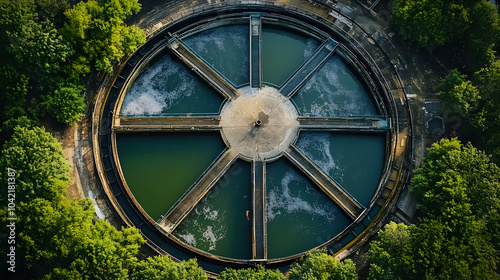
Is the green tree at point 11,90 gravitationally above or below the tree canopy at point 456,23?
below

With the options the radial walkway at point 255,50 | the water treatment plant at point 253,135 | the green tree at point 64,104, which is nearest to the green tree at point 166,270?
the water treatment plant at point 253,135

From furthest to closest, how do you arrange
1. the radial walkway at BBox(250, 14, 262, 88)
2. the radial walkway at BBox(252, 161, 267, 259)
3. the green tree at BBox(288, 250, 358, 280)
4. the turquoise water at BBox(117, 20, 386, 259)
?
the radial walkway at BBox(250, 14, 262, 88), the turquoise water at BBox(117, 20, 386, 259), the radial walkway at BBox(252, 161, 267, 259), the green tree at BBox(288, 250, 358, 280)

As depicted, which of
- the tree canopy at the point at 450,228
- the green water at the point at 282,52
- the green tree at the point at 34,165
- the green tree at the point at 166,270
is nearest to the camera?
the green tree at the point at 166,270

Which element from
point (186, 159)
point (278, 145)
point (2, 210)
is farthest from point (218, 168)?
point (2, 210)

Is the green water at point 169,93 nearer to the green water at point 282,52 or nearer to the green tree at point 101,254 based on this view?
the green water at point 282,52

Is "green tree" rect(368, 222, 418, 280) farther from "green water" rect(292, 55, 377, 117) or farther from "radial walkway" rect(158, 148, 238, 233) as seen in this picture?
"radial walkway" rect(158, 148, 238, 233)

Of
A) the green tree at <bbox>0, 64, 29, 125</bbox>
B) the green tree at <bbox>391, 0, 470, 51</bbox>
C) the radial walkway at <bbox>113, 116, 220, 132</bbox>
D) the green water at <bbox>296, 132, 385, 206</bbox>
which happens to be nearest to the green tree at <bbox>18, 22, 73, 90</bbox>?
the green tree at <bbox>0, 64, 29, 125</bbox>
